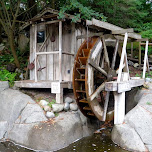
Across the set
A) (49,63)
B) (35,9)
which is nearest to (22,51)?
(35,9)

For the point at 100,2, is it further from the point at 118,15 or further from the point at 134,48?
the point at 134,48

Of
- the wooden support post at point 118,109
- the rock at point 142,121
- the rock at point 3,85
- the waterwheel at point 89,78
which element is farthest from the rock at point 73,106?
the rock at point 3,85

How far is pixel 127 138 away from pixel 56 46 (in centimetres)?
427

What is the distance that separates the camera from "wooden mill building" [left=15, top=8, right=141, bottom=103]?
6191 mm

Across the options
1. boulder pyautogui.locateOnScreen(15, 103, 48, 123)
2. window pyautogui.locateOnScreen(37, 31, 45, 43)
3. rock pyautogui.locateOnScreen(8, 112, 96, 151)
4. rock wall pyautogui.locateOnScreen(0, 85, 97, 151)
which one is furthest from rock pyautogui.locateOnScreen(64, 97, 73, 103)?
window pyautogui.locateOnScreen(37, 31, 45, 43)

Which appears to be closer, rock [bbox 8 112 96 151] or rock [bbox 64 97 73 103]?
rock [bbox 8 112 96 151]

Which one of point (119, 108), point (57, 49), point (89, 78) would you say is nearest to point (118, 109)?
point (119, 108)

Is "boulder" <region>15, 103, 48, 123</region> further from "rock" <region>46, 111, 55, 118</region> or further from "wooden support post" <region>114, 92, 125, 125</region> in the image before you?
"wooden support post" <region>114, 92, 125, 125</region>

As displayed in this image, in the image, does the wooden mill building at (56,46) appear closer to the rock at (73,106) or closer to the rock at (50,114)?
the rock at (73,106)

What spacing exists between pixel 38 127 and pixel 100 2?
7210 millimetres

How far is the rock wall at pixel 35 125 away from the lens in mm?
4930

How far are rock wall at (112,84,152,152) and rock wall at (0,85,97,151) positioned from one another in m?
1.25

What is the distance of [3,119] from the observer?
6191 mm

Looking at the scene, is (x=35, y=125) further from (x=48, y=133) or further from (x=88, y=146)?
(x=88, y=146)
